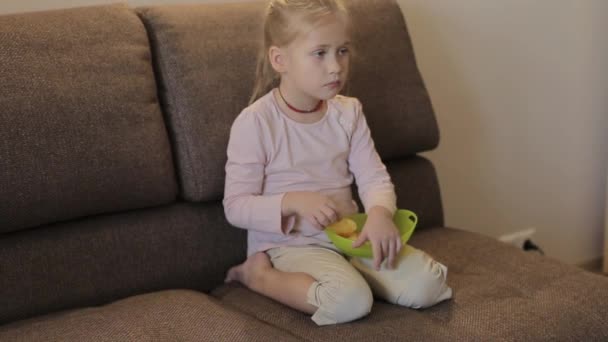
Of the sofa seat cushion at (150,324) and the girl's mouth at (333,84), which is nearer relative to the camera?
the sofa seat cushion at (150,324)

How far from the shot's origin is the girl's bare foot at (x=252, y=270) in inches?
71.9

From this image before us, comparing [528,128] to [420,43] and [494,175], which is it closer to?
[494,175]

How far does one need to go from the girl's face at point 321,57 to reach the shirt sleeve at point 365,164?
0.18 meters

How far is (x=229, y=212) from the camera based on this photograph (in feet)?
5.96

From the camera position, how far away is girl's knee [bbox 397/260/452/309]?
5.52ft

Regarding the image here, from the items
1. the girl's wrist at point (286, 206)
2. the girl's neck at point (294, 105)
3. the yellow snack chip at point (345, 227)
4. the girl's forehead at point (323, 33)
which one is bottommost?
the yellow snack chip at point (345, 227)

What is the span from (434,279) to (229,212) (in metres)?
0.48

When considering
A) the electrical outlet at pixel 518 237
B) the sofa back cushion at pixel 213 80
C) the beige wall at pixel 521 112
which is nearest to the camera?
the sofa back cushion at pixel 213 80

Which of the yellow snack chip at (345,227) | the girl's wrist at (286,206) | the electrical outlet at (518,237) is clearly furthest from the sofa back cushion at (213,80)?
the electrical outlet at (518,237)

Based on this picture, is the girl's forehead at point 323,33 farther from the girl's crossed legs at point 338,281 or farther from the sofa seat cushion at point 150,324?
the sofa seat cushion at point 150,324

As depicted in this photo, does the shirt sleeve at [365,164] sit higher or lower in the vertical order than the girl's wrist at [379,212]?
higher

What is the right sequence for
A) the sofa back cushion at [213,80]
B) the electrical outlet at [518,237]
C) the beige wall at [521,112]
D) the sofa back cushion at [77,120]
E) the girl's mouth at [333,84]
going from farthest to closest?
the electrical outlet at [518,237] < the beige wall at [521,112] < the sofa back cushion at [213,80] < the girl's mouth at [333,84] < the sofa back cushion at [77,120]

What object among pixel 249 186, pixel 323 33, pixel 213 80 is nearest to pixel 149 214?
pixel 249 186

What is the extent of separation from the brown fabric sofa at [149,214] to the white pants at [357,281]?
→ 0.11 feet
